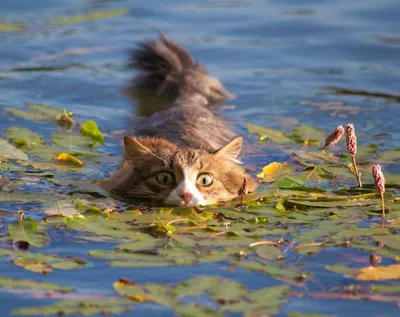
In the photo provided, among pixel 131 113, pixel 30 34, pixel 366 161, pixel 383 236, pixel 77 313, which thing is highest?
pixel 30 34

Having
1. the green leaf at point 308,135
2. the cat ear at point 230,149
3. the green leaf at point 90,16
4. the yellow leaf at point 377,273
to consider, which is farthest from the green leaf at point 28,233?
the green leaf at point 90,16

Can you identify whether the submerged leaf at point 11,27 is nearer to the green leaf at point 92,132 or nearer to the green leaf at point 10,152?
the green leaf at point 92,132

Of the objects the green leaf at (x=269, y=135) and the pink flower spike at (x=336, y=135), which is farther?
the green leaf at (x=269, y=135)

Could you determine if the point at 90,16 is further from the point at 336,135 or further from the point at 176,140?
the point at 336,135

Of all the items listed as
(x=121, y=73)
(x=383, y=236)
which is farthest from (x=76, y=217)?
(x=121, y=73)

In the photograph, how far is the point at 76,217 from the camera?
5.18m

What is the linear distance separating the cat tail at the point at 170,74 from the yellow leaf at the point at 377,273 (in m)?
4.49

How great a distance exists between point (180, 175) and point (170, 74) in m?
3.49

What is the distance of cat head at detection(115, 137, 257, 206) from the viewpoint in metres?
5.62

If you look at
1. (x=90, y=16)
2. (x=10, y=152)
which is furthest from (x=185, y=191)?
(x=90, y=16)

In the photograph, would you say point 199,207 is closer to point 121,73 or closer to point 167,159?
point 167,159

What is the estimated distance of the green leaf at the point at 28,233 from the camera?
4984mm

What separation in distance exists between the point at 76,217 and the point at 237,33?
690cm

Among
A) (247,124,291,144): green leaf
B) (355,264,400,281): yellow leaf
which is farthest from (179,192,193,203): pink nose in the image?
(247,124,291,144): green leaf
